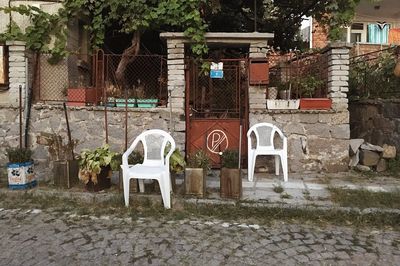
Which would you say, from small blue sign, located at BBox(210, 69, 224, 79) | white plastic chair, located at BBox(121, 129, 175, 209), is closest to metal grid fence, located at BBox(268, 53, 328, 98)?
small blue sign, located at BBox(210, 69, 224, 79)

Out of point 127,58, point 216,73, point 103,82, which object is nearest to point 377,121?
point 216,73

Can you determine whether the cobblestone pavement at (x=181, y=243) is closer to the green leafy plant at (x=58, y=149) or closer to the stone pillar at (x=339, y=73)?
the green leafy plant at (x=58, y=149)

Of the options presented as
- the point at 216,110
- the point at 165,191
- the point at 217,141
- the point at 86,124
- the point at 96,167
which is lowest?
the point at 165,191

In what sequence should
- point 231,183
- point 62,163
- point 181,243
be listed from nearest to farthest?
point 181,243
point 231,183
point 62,163

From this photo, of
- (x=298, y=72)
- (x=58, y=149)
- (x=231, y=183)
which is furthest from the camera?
(x=298, y=72)

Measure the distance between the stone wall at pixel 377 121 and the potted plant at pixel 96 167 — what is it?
5.28 meters

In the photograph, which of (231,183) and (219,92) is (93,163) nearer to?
(231,183)

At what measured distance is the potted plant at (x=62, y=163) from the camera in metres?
5.97

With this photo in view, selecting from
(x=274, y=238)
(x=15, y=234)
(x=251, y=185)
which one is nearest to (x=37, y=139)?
(x=15, y=234)

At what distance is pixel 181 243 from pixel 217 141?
3.35 metres

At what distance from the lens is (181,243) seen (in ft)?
13.5

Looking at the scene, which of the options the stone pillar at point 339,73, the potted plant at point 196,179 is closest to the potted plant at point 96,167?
the potted plant at point 196,179

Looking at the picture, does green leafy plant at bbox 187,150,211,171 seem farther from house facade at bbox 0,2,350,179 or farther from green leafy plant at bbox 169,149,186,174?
house facade at bbox 0,2,350,179

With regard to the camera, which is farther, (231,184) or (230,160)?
(230,160)
